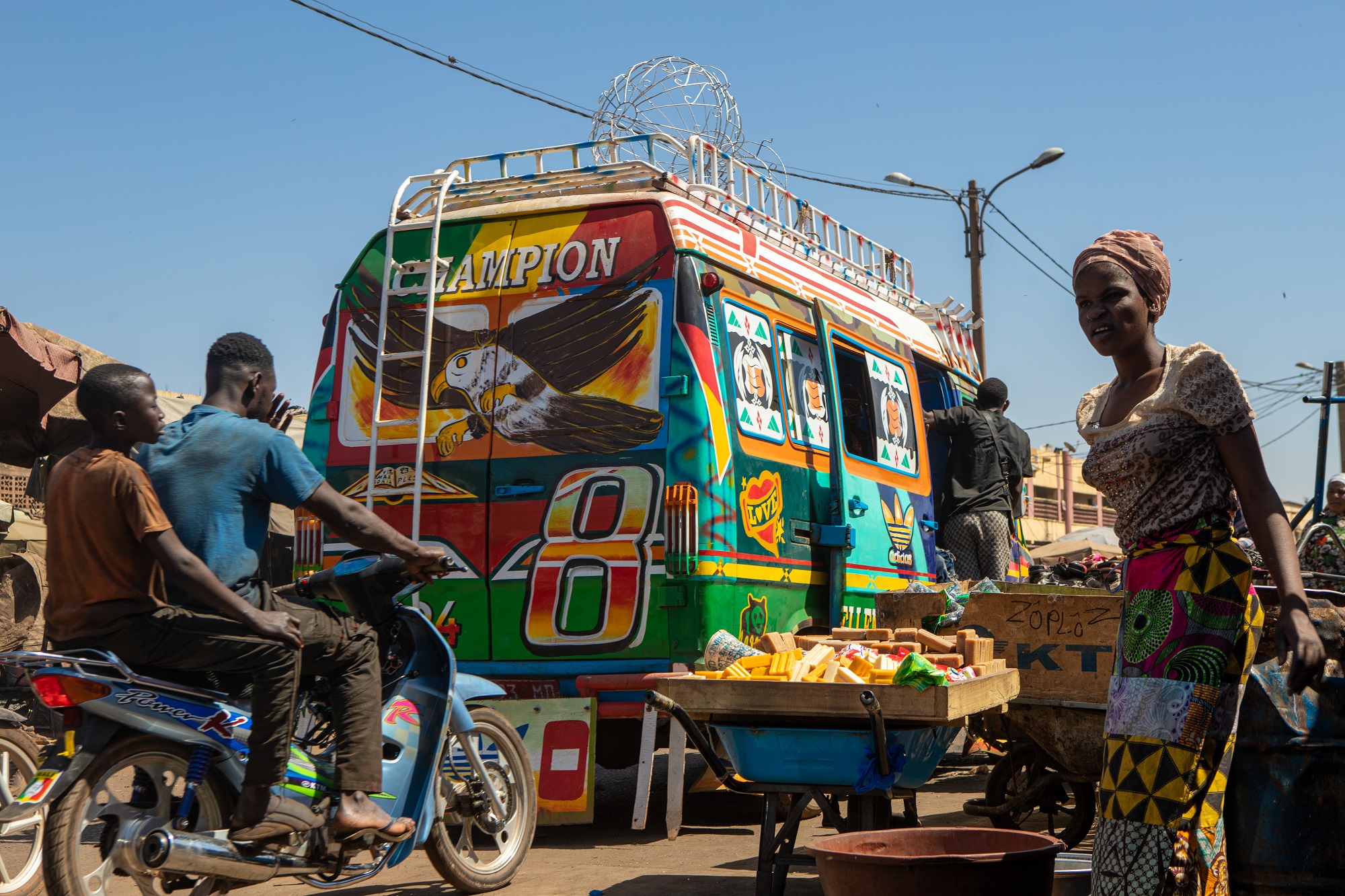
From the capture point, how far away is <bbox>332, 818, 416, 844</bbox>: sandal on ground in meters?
4.33

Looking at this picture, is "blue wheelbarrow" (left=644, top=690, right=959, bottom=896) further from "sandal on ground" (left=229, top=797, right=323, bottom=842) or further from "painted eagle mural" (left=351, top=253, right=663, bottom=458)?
"painted eagle mural" (left=351, top=253, right=663, bottom=458)

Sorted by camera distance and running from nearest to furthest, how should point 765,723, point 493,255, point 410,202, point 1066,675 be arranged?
point 765,723 < point 1066,675 < point 493,255 < point 410,202

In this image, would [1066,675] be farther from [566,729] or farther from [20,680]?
[20,680]

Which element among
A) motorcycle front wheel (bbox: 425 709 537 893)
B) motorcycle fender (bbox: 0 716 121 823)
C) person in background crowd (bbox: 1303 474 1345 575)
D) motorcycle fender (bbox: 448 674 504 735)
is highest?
person in background crowd (bbox: 1303 474 1345 575)

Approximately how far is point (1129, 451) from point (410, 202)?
517 centimetres

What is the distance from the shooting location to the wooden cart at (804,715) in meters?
4.11

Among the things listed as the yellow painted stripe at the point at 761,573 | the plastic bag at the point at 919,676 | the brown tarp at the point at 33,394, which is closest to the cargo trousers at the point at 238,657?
the plastic bag at the point at 919,676

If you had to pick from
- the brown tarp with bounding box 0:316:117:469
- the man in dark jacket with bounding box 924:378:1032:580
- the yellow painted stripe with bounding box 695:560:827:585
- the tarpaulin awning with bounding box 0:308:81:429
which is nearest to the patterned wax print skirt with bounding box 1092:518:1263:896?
the yellow painted stripe with bounding box 695:560:827:585

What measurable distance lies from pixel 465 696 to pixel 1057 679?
254 centimetres

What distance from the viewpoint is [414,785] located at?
4828 mm

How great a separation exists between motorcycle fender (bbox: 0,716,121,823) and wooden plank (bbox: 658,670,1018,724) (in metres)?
1.77

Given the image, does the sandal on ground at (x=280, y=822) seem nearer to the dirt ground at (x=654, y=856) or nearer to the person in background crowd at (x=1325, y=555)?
the dirt ground at (x=654, y=856)

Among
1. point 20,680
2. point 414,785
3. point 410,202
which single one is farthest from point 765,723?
point 20,680

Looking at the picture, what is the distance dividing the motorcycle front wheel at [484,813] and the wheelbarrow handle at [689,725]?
3.59 ft
